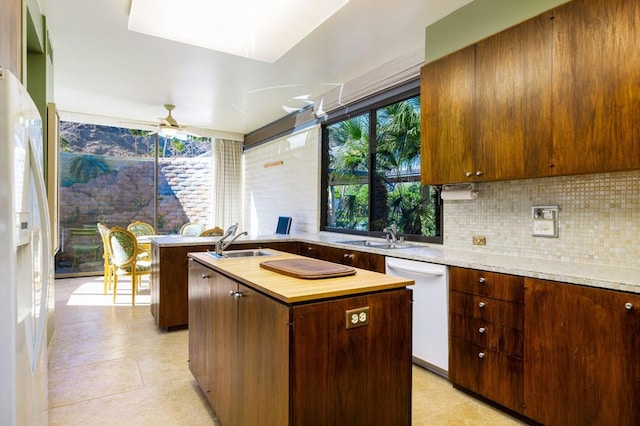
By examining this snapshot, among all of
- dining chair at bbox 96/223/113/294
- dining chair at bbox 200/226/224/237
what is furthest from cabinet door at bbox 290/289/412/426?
dining chair at bbox 96/223/113/294

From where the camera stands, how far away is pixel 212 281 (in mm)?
2035

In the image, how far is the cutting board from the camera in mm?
1630

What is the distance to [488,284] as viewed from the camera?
2.15 m

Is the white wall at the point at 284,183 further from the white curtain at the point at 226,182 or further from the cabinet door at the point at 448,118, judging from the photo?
the cabinet door at the point at 448,118

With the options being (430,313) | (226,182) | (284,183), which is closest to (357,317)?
(430,313)

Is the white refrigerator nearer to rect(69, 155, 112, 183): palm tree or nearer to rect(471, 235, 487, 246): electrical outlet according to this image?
rect(471, 235, 487, 246): electrical outlet

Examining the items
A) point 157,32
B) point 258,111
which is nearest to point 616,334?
point 157,32

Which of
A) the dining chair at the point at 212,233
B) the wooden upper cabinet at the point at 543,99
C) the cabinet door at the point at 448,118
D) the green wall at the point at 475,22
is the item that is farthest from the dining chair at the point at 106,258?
the green wall at the point at 475,22

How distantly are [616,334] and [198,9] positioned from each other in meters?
2.85

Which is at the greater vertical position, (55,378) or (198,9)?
(198,9)

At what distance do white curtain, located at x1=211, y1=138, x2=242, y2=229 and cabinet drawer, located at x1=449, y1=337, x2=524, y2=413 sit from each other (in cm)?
536

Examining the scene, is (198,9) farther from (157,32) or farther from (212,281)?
(212,281)

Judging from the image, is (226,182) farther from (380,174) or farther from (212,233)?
(380,174)

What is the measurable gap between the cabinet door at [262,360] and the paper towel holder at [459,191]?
191cm
